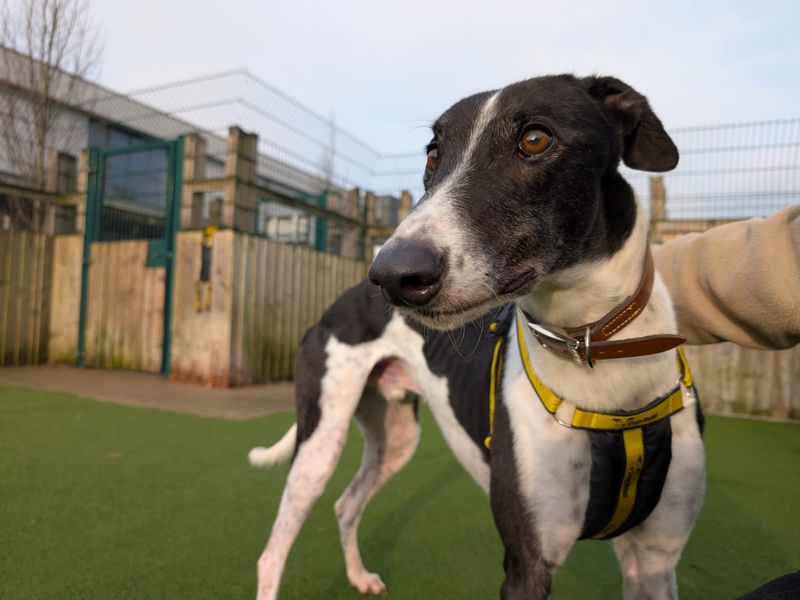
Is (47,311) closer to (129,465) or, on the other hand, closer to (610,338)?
(129,465)

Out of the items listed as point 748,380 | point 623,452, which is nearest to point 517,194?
point 623,452

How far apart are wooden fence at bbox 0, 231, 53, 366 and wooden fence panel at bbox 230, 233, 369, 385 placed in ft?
10.2

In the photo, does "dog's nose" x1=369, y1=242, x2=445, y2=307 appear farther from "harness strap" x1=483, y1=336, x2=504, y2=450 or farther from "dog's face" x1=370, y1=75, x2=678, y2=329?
"harness strap" x1=483, y1=336, x2=504, y2=450

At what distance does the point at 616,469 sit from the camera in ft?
4.17

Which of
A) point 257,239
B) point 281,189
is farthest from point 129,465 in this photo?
point 281,189

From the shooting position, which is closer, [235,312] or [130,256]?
[235,312]

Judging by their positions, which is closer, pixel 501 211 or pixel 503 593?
pixel 501 211

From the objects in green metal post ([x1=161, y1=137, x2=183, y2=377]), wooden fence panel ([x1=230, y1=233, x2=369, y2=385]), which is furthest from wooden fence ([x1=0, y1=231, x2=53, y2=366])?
wooden fence panel ([x1=230, y1=233, x2=369, y2=385])

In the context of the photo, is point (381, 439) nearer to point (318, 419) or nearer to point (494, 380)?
point (318, 419)

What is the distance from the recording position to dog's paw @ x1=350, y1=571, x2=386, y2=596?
81.1 inches

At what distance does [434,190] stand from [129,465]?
288 centimetres

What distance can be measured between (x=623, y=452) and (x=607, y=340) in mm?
246

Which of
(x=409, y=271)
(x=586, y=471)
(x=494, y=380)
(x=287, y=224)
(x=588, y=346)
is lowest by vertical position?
(x=586, y=471)

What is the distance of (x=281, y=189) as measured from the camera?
774 cm
